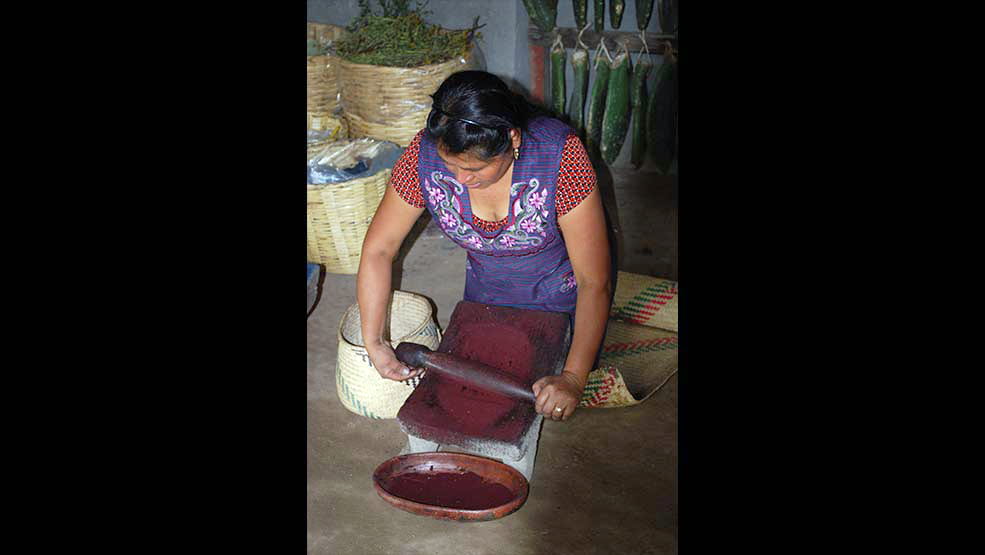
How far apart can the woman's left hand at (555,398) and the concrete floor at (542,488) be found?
0.37 m

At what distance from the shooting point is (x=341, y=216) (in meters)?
3.60

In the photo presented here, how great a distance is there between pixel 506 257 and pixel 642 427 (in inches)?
28.6

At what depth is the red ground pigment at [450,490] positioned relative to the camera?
210 centimetres

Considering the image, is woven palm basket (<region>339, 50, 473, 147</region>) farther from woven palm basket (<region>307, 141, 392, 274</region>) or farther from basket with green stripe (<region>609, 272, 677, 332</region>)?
basket with green stripe (<region>609, 272, 677, 332</region>)

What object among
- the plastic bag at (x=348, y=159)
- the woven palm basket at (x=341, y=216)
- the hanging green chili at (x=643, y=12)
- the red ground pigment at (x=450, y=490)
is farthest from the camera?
the hanging green chili at (x=643, y=12)

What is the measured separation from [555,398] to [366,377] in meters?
0.79

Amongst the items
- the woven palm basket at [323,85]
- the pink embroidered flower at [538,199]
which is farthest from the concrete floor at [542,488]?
the woven palm basket at [323,85]

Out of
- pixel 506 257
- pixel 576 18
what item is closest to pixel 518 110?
pixel 506 257

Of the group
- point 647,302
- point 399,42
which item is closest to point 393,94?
point 399,42

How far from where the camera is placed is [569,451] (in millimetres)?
2520

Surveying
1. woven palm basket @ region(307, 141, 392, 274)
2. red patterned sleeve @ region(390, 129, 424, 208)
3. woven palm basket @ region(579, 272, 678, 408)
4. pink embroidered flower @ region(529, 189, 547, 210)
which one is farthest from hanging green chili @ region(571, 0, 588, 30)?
pink embroidered flower @ region(529, 189, 547, 210)

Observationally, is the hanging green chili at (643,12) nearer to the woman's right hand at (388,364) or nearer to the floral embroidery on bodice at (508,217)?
the floral embroidery on bodice at (508,217)
